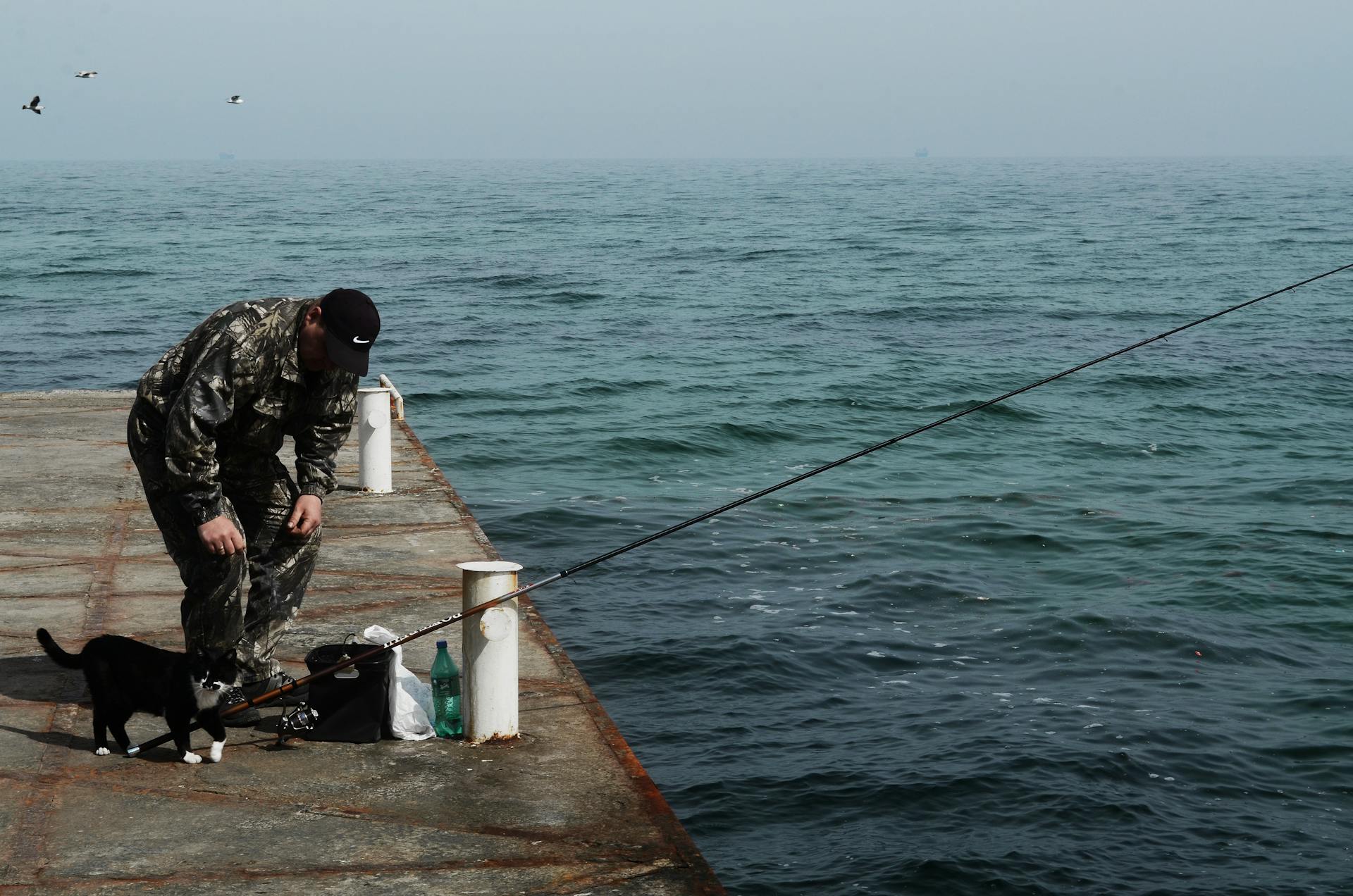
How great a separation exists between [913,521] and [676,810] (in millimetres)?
7288

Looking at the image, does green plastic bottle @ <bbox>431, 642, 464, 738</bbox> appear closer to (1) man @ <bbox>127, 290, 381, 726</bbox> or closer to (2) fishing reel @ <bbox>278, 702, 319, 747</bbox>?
(2) fishing reel @ <bbox>278, 702, 319, 747</bbox>

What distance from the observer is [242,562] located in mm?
5172

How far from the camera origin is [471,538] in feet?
29.1

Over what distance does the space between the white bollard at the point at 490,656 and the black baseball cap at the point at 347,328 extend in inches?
38.1

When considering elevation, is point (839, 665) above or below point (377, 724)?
below

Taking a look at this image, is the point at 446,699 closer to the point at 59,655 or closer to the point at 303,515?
the point at 303,515

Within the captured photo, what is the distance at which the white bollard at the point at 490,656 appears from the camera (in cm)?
529

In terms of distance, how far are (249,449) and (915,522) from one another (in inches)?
392

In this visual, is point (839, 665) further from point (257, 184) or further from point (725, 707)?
point (257, 184)

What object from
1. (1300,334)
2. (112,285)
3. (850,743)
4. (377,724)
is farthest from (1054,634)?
(112,285)

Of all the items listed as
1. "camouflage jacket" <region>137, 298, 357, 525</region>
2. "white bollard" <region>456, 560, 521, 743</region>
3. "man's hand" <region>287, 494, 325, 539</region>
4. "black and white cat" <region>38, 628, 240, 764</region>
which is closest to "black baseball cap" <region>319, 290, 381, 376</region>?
"camouflage jacket" <region>137, 298, 357, 525</region>

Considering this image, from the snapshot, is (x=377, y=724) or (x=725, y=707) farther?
(x=725, y=707)

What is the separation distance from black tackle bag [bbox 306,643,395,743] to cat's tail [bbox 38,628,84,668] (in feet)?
2.67

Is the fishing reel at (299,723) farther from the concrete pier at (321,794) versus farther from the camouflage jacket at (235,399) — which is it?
the camouflage jacket at (235,399)
